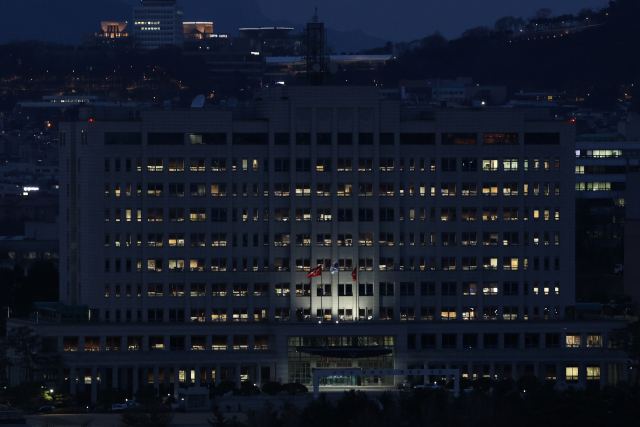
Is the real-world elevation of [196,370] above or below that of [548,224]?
below

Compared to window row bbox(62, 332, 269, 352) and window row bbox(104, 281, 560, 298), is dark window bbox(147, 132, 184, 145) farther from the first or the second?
window row bbox(62, 332, 269, 352)

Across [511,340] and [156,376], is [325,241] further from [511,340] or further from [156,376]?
[156,376]

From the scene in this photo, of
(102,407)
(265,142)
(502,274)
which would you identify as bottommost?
(102,407)

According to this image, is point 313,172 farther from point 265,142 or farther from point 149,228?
point 149,228

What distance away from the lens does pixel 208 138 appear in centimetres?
15762

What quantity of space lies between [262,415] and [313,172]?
3989 centimetres

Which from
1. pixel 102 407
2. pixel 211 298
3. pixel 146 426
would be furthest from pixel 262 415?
pixel 211 298

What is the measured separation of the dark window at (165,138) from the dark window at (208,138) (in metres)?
1.00

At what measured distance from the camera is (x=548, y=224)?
527ft

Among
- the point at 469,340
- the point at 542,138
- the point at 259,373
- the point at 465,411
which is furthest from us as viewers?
the point at 542,138

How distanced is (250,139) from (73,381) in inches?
1058

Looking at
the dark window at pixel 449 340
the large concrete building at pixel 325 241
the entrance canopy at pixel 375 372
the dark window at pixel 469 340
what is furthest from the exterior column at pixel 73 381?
the dark window at pixel 469 340

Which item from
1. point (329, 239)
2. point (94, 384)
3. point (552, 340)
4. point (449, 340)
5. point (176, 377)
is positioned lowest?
point (94, 384)

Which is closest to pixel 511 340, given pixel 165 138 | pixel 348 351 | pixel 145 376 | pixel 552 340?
pixel 552 340
